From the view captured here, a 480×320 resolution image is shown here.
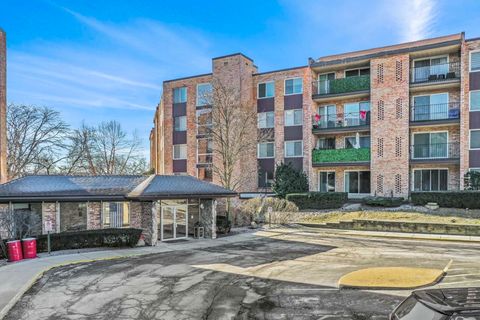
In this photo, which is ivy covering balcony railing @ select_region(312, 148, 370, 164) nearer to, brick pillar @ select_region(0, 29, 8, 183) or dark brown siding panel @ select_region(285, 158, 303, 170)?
dark brown siding panel @ select_region(285, 158, 303, 170)

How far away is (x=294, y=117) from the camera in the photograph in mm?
33000

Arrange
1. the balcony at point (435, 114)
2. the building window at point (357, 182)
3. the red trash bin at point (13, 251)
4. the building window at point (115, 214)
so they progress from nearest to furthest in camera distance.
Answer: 1. the red trash bin at point (13, 251)
2. the building window at point (115, 214)
3. the balcony at point (435, 114)
4. the building window at point (357, 182)

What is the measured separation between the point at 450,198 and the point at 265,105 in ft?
56.0

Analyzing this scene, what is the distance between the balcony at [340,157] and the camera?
29547 mm

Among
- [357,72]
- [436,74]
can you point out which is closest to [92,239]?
[357,72]

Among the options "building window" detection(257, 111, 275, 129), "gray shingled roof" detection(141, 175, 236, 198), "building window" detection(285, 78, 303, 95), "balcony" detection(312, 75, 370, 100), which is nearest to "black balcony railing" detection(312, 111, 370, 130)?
"balcony" detection(312, 75, 370, 100)

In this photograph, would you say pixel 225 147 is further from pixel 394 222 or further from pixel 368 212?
pixel 394 222

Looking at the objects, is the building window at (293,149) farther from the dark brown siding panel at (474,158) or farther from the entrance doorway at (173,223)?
the entrance doorway at (173,223)

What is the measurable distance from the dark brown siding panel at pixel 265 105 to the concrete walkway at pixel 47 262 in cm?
1505

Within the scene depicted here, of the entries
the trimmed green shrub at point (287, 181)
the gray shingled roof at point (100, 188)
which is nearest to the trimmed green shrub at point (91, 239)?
the gray shingled roof at point (100, 188)

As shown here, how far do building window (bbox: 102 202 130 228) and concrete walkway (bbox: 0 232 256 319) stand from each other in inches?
94.7

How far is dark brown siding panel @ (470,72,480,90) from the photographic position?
2589 centimetres

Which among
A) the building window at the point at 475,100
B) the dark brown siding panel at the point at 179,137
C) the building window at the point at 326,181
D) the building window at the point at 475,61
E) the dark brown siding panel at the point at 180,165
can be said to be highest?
the building window at the point at 475,61

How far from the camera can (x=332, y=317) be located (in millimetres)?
8328
